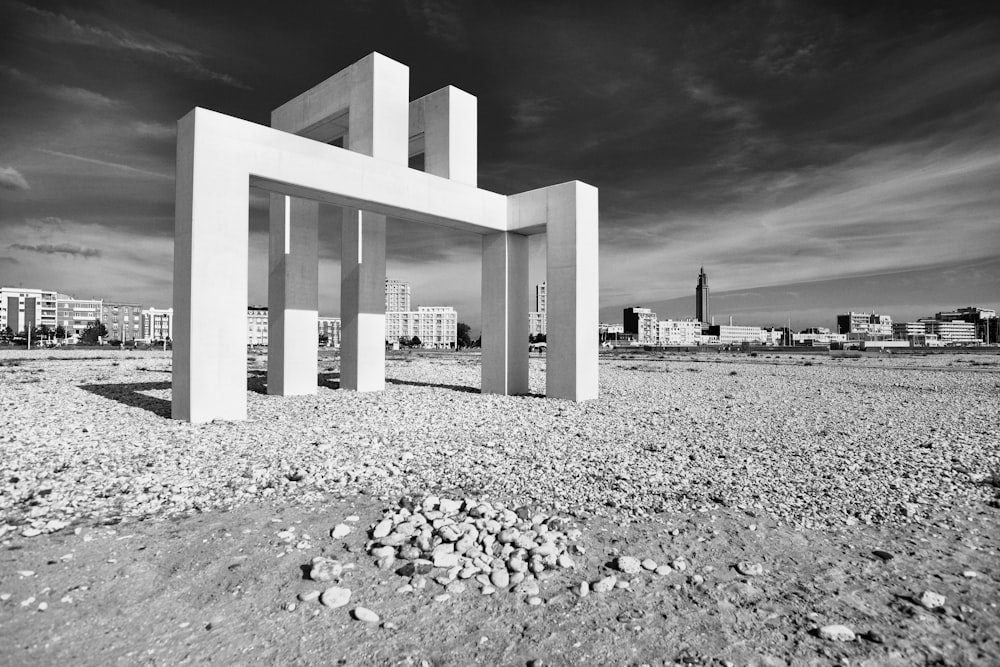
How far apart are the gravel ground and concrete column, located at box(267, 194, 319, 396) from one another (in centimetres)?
176

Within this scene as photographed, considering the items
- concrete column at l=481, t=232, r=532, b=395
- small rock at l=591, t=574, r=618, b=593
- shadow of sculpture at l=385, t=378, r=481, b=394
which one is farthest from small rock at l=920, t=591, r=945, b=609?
shadow of sculpture at l=385, t=378, r=481, b=394

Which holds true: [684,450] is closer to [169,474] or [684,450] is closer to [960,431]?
[960,431]

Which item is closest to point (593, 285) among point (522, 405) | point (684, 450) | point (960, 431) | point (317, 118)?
point (522, 405)

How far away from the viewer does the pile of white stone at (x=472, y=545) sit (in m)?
4.00

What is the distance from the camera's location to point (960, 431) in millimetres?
10359

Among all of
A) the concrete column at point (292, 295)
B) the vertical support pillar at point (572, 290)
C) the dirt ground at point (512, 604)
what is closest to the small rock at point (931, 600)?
the dirt ground at point (512, 604)

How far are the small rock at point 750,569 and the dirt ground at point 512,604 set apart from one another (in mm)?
53

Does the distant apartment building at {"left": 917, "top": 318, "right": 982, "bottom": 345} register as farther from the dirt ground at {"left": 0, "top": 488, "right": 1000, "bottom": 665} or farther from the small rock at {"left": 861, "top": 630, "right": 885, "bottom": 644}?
the small rock at {"left": 861, "top": 630, "right": 885, "bottom": 644}

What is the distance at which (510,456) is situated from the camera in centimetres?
786

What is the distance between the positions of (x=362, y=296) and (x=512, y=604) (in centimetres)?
1350

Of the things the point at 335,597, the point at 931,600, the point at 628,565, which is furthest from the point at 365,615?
the point at 931,600

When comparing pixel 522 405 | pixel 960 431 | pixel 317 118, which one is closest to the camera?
pixel 960 431

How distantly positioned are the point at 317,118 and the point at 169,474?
40.7ft

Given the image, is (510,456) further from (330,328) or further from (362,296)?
(330,328)
